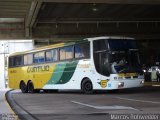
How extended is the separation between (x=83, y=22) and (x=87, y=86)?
12.0 m

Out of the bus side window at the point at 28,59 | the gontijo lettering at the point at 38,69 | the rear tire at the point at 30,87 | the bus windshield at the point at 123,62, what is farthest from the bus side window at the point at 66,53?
the rear tire at the point at 30,87

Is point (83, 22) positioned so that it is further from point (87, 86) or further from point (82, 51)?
point (87, 86)

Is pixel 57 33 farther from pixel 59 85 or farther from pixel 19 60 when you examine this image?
pixel 59 85

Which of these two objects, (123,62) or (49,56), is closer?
(123,62)

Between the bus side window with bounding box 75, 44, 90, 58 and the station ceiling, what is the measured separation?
18.6 feet

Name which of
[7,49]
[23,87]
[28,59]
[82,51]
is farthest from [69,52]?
[7,49]

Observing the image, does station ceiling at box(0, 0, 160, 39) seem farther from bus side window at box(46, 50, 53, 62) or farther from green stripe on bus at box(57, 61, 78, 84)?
green stripe on bus at box(57, 61, 78, 84)

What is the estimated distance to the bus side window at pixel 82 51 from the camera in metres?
25.0

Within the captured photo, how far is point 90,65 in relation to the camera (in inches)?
973

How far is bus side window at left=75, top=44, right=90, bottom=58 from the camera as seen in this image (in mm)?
25016

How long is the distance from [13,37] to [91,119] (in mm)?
25331

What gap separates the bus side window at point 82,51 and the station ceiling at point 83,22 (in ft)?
18.6

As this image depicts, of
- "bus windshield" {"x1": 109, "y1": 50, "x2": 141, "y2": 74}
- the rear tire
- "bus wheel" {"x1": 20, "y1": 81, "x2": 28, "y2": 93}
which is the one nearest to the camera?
"bus windshield" {"x1": 109, "y1": 50, "x2": 141, "y2": 74}

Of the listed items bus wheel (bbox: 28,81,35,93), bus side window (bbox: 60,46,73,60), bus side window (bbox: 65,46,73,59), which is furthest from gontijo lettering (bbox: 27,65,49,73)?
bus side window (bbox: 65,46,73,59)
